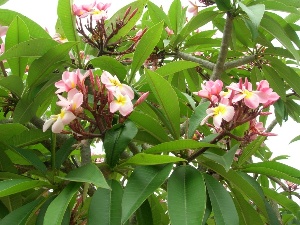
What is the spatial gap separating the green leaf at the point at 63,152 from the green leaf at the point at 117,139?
12 centimetres

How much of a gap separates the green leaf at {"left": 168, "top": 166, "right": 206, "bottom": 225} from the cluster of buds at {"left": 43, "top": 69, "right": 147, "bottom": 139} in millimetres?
149

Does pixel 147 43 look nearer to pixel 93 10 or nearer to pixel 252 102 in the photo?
pixel 93 10

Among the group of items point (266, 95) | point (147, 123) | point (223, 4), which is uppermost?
point (223, 4)

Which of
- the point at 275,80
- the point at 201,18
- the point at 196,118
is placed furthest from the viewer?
the point at 275,80

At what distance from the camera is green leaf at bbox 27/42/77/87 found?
91cm

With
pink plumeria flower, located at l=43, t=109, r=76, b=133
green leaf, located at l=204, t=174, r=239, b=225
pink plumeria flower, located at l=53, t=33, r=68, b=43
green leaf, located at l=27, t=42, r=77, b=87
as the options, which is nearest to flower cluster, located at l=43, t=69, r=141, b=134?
pink plumeria flower, located at l=43, t=109, r=76, b=133

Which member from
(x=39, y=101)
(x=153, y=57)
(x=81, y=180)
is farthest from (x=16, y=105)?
(x=153, y=57)

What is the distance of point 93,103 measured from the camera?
2.73 feet

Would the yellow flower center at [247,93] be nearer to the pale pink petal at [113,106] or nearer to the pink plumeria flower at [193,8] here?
the pale pink petal at [113,106]

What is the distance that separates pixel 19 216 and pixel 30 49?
0.32 meters

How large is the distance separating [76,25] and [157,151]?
407mm

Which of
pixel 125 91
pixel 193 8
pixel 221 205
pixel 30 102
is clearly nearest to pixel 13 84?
pixel 30 102

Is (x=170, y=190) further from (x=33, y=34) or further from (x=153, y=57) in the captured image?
(x=153, y=57)

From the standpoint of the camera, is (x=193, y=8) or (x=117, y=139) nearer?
(x=117, y=139)
